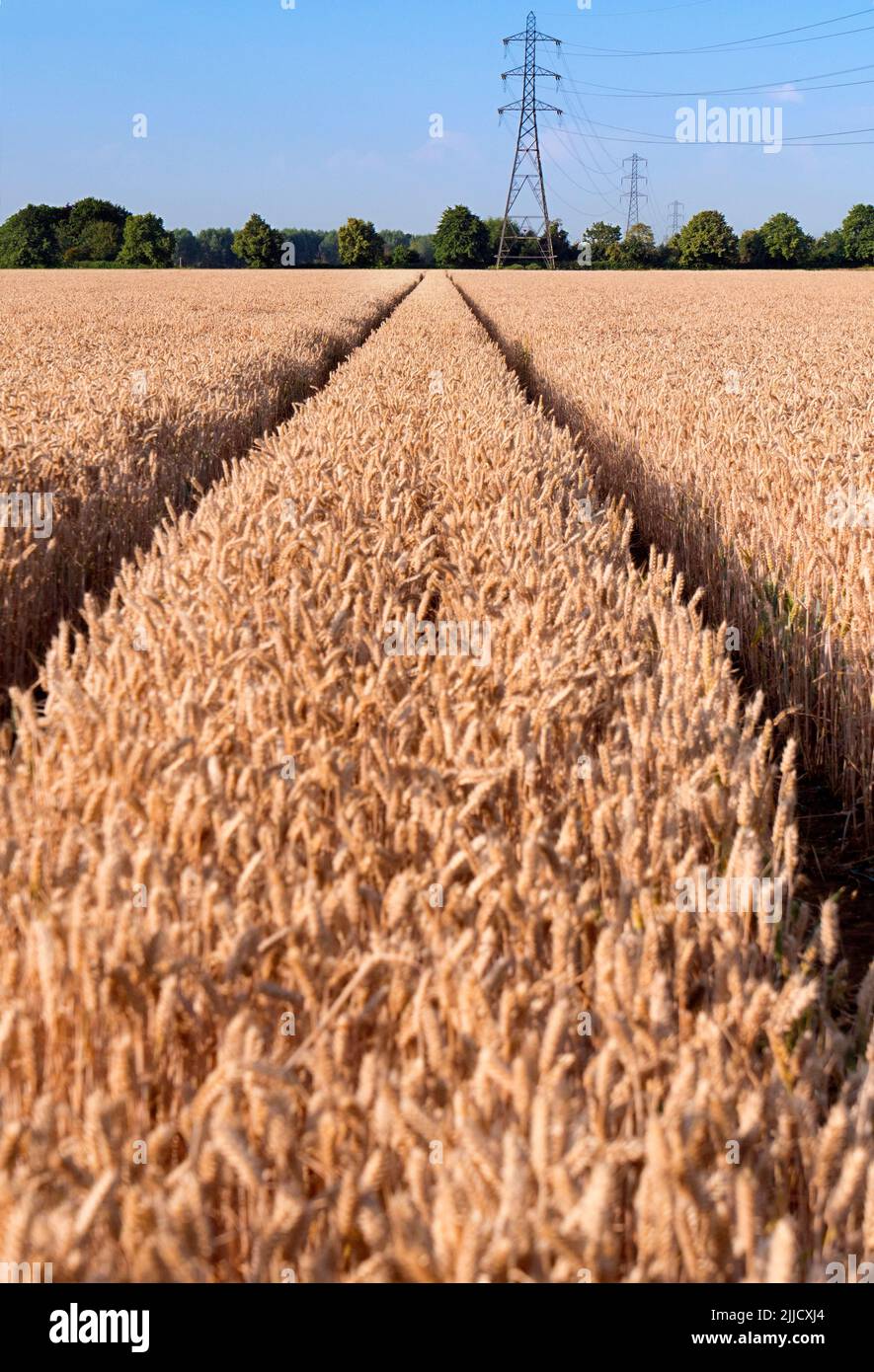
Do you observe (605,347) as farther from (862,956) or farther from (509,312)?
(862,956)

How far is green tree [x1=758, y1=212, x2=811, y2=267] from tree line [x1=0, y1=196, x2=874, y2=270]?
0.25 ft

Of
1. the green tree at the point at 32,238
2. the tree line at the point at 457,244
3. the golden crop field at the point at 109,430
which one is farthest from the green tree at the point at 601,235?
the golden crop field at the point at 109,430

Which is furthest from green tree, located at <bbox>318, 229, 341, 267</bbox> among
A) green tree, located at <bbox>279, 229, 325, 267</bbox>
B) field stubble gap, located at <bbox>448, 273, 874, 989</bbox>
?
field stubble gap, located at <bbox>448, 273, 874, 989</bbox>

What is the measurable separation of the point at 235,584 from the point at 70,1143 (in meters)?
2.26

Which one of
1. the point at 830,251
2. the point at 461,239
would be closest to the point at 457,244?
the point at 461,239

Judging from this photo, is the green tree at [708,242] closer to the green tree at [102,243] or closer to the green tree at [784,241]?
the green tree at [784,241]

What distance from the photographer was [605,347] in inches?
503

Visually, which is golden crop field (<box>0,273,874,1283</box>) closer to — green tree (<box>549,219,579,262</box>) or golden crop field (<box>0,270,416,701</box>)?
golden crop field (<box>0,270,416,701</box>)

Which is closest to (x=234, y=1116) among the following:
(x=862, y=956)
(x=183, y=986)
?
(x=183, y=986)

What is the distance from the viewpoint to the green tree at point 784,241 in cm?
8600

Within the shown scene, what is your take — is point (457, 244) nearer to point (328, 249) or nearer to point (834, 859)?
point (328, 249)

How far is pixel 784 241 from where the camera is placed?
283 ft
